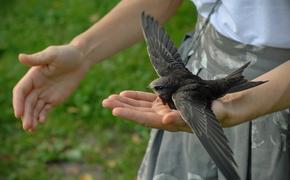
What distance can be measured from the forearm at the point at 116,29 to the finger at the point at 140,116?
484 mm

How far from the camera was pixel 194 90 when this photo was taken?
1.40 meters

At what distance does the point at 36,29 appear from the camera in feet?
13.9

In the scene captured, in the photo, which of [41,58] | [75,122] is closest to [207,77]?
[41,58]

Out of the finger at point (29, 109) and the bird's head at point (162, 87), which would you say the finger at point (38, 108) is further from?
the bird's head at point (162, 87)

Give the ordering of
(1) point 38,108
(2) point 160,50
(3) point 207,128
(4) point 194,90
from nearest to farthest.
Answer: (3) point 207,128 < (4) point 194,90 < (2) point 160,50 < (1) point 38,108

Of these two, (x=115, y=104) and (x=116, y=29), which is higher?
(x=116, y=29)

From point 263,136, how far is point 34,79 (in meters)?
0.69

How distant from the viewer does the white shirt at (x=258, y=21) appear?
141cm

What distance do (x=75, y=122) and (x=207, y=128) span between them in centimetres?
215

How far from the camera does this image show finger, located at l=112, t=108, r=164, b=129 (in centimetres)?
129

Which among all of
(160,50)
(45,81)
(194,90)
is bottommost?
(194,90)

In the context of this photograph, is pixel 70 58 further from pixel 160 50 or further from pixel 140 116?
pixel 140 116

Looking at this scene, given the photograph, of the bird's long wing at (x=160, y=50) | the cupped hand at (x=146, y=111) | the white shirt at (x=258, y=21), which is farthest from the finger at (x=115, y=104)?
the white shirt at (x=258, y=21)

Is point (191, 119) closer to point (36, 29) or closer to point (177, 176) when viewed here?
point (177, 176)
